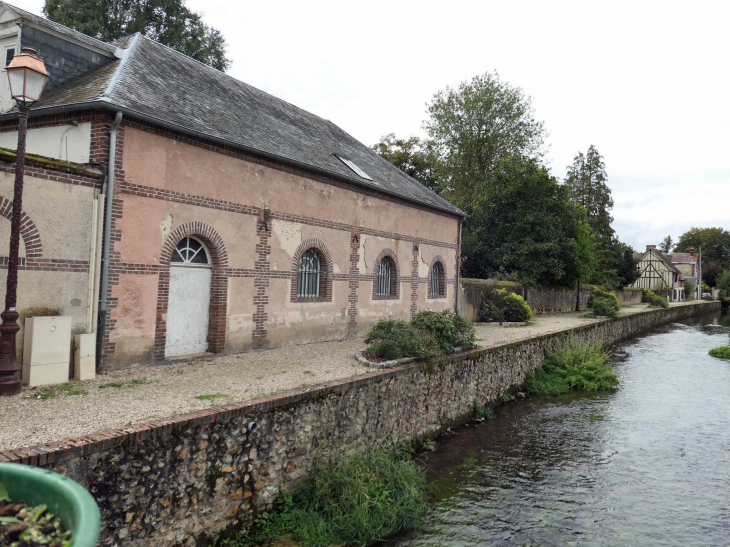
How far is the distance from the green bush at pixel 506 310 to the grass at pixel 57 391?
16179 mm

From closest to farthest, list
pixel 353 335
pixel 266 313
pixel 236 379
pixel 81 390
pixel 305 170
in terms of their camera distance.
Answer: pixel 81 390 → pixel 236 379 → pixel 266 313 → pixel 305 170 → pixel 353 335

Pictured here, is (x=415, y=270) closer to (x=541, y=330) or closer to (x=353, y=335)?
(x=353, y=335)

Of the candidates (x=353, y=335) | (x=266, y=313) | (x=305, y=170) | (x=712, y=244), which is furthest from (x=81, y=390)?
(x=712, y=244)

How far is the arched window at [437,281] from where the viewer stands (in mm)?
18422

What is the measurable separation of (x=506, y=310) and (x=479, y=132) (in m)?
16.1

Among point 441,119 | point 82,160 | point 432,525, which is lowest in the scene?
point 432,525

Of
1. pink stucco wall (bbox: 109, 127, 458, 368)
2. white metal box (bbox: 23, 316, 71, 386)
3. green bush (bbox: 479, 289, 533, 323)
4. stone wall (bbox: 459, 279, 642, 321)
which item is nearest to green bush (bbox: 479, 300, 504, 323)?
green bush (bbox: 479, 289, 533, 323)

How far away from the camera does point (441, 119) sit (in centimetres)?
3366

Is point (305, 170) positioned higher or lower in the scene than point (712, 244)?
lower

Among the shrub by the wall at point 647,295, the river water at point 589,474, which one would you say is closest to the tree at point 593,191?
the shrub by the wall at point 647,295

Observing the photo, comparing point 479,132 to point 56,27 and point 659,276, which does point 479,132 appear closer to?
point 56,27

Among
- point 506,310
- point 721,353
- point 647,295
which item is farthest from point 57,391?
point 647,295

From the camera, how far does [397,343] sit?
9938 millimetres

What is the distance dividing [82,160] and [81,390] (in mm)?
3873
